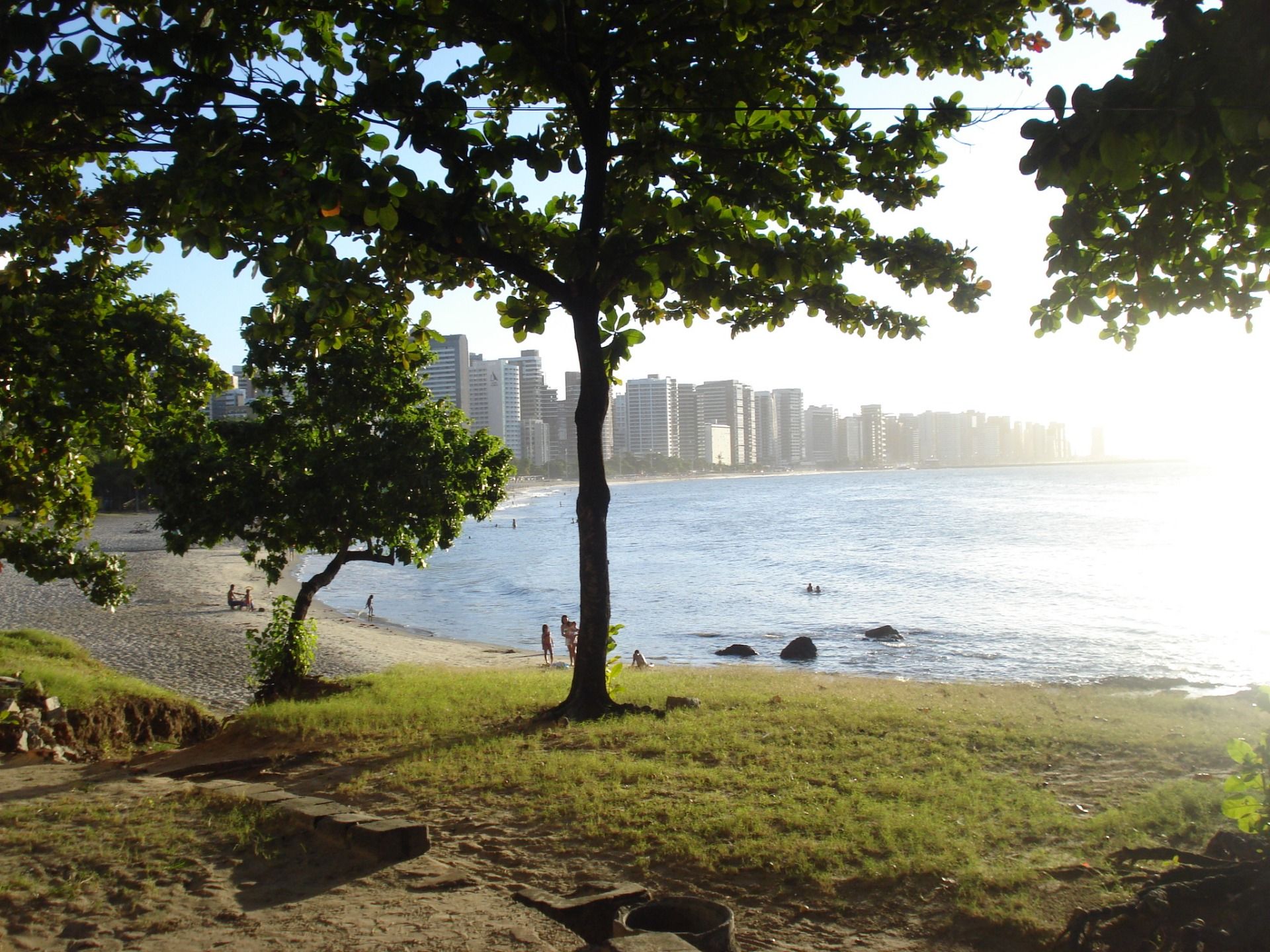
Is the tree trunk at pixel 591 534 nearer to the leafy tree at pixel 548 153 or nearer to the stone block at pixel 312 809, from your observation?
the leafy tree at pixel 548 153

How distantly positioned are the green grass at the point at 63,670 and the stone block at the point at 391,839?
689 cm

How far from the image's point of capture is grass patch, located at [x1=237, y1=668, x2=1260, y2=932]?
497 centimetres

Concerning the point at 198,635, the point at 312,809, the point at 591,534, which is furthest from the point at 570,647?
the point at 312,809

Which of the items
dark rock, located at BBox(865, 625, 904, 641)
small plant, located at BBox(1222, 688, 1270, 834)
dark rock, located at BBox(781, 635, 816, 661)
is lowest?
dark rock, located at BBox(865, 625, 904, 641)

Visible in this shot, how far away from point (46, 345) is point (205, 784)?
13.7 feet

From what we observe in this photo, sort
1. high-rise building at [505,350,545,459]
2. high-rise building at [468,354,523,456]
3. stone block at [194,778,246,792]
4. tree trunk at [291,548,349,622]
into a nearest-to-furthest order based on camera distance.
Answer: stone block at [194,778,246,792] → tree trunk at [291,548,349,622] → high-rise building at [468,354,523,456] → high-rise building at [505,350,545,459]

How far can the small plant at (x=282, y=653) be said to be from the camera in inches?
494

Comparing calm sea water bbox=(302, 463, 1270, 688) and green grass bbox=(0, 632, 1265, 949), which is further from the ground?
green grass bbox=(0, 632, 1265, 949)

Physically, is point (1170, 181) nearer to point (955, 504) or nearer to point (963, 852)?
point (963, 852)

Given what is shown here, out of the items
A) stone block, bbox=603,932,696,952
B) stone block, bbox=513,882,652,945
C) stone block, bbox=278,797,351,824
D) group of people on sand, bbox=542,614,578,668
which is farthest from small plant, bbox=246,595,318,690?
stone block, bbox=603,932,696,952

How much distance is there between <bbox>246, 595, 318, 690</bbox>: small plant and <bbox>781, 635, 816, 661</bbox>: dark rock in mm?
15804

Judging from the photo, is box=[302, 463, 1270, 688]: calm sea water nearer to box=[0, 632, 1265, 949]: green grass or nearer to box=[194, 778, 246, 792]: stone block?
box=[0, 632, 1265, 949]: green grass

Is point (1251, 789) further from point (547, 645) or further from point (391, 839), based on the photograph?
point (547, 645)

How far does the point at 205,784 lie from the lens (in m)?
→ 6.89
